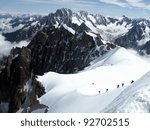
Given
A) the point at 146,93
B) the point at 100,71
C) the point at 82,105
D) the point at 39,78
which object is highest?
the point at 146,93

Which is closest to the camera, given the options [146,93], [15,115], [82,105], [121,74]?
[15,115]

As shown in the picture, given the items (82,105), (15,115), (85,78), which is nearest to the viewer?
(15,115)

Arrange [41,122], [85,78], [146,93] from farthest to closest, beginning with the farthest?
[85,78] → [146,93] → [41,122]

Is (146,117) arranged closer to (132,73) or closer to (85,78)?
(85,78)

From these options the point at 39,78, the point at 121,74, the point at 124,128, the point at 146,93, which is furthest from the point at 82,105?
the point at 39,78

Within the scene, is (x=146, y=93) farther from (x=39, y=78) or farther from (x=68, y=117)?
(x=39, y=78)

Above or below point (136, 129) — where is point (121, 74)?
below

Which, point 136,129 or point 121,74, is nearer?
point 136,129

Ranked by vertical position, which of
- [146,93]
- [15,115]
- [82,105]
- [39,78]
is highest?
[146,93]

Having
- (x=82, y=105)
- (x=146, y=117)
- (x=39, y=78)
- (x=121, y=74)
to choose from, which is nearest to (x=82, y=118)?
(x=146, y=117)
